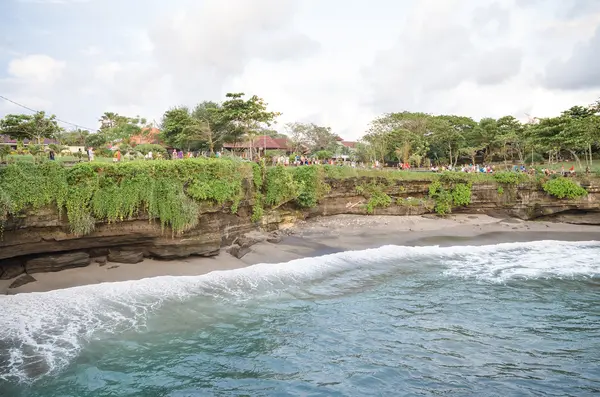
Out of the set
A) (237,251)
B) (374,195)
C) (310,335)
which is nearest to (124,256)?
(237,251)

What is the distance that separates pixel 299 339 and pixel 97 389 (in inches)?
213

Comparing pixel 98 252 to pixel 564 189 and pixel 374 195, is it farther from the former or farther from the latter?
pixel 564 189

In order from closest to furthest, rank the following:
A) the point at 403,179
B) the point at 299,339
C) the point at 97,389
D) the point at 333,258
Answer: the point at 97,389
the point at 299,339
the point at 333,258
the point at 403,179

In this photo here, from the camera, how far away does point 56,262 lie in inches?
633

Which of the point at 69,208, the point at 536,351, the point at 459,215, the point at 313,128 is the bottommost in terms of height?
the point at 536,351

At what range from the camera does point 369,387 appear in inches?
357

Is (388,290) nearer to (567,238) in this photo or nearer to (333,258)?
(333,258)

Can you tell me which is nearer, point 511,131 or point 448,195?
point 448,195

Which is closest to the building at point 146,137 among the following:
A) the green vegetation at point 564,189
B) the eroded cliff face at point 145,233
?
the eroded cliff face at point 145,233

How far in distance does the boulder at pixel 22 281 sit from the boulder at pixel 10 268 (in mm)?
526

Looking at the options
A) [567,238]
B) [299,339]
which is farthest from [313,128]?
[299,339]

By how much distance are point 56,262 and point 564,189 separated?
3565cm

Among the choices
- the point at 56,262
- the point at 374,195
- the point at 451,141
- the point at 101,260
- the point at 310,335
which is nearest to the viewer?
the point at 310,335

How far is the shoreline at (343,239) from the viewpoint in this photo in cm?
1620
